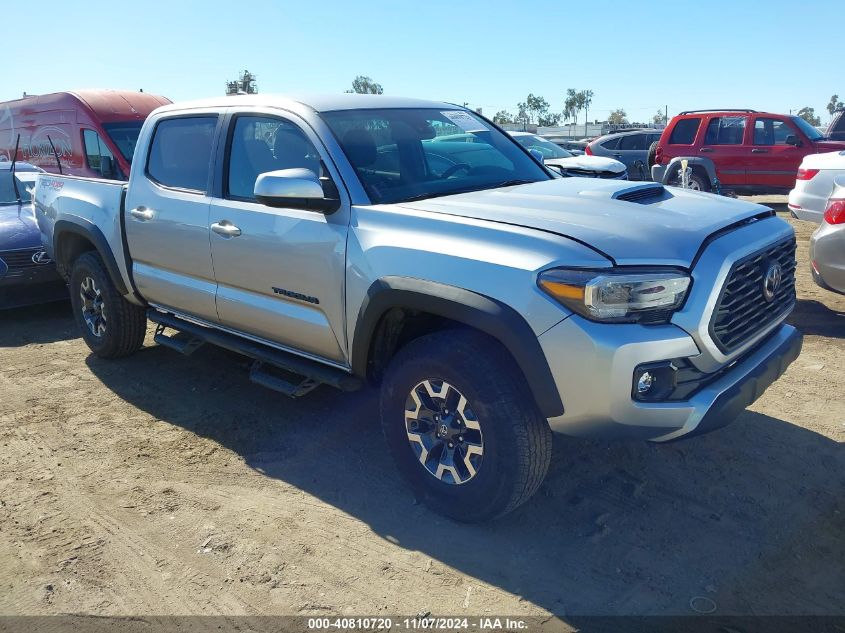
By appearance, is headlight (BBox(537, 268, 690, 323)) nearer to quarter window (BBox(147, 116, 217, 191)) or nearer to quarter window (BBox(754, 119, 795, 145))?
quarter window (BBox(147, 116, 217, 191))

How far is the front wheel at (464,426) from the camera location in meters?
2.99

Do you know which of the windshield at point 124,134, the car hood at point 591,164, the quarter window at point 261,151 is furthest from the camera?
the windshield at point 124,134

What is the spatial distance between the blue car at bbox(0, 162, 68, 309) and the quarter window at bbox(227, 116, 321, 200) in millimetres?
3641

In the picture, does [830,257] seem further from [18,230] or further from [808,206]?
[18,230]

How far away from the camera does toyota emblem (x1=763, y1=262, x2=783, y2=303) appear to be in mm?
3292

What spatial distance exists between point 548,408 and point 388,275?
3.07 feet

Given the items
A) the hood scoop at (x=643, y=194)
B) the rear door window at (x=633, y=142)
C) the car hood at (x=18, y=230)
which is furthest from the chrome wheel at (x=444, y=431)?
the rear door window at (x=633, y=142)

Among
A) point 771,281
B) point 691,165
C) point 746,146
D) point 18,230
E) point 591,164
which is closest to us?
point 771,281

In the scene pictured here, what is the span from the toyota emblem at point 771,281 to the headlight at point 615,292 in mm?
704

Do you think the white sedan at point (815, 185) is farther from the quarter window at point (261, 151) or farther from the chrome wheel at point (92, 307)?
the chrome wheel at point (92, 307)

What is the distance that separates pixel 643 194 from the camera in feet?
11.9

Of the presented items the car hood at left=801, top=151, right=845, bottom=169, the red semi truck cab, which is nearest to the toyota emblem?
the car hood at left=801, top=151, right=845, bottom=169

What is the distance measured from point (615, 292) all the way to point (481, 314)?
528 mm

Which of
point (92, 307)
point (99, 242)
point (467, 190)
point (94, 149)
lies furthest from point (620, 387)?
point (94, 149)
